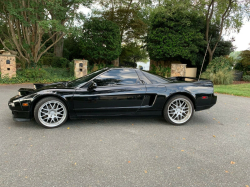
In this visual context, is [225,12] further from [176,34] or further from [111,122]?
[111,122]

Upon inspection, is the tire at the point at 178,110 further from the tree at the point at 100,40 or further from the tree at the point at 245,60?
the tree at the point at 245,60

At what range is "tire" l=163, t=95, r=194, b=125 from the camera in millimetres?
4398

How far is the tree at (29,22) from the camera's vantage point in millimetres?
10531

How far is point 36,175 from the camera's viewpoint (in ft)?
7.80

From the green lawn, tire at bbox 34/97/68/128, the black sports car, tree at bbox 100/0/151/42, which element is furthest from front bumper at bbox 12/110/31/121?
tree at bbox 100/0/151/42

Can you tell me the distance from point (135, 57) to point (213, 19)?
664 inches

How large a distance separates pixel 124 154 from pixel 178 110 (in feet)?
6.71

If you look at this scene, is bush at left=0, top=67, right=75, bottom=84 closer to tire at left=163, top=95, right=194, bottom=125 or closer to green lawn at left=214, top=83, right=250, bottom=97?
tire at left=163, top=95, right=194, bottom=125

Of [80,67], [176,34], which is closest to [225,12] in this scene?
[176,34]

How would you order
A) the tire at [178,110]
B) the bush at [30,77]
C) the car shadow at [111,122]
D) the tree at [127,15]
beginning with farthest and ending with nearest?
the tree at [127,15], the bush at [30,77], the tire at [178,110], the car shadow at [111,122]

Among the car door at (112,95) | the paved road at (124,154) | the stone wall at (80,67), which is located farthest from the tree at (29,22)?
the paved road at (124,154)

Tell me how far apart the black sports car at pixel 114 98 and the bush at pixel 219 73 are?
32.7ft

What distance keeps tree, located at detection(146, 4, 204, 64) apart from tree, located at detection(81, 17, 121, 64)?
3.40 metres

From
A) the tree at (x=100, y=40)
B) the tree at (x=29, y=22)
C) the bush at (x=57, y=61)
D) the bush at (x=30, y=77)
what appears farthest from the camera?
the bush at (x=57, y=61)
